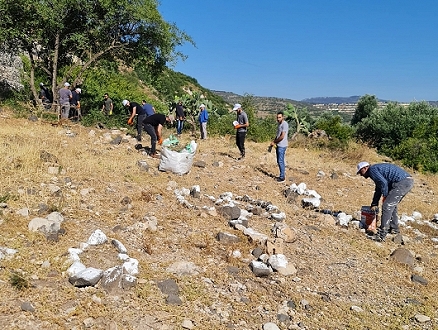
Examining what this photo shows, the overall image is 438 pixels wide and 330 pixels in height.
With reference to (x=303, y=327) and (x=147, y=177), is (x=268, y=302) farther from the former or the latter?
(x=147, y=177)

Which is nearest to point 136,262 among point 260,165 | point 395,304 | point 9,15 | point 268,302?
point 268,302

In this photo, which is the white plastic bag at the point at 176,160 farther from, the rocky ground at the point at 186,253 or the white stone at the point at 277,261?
the white stone at the point at 277,261

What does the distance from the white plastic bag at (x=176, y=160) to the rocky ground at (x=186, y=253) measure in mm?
179

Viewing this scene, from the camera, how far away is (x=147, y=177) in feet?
23.2

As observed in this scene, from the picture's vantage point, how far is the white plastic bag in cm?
745

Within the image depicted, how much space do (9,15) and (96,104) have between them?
13.9 ft

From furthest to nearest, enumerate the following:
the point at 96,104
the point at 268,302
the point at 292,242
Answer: the point at 96,104 → the point at 292,242 → the point at 268,302

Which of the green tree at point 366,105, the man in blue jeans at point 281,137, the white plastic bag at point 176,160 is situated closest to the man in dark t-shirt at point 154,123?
the white plastic bag at point 176,160

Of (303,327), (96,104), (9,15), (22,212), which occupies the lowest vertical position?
(303,327)

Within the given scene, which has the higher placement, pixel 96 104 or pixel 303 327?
pixel 96 104

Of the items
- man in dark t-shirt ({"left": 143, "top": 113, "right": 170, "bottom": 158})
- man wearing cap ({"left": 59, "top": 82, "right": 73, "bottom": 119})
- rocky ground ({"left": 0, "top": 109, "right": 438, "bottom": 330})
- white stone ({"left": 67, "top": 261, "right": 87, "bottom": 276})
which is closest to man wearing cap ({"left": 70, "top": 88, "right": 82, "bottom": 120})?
man wearing cap ({"left": 59, "top": 82, "right": 73, "bottom": 119})

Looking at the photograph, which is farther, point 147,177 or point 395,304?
point 147,177

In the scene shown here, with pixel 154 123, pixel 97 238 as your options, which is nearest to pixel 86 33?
pixel 154 123

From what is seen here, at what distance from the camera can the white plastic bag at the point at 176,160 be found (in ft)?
24.5
